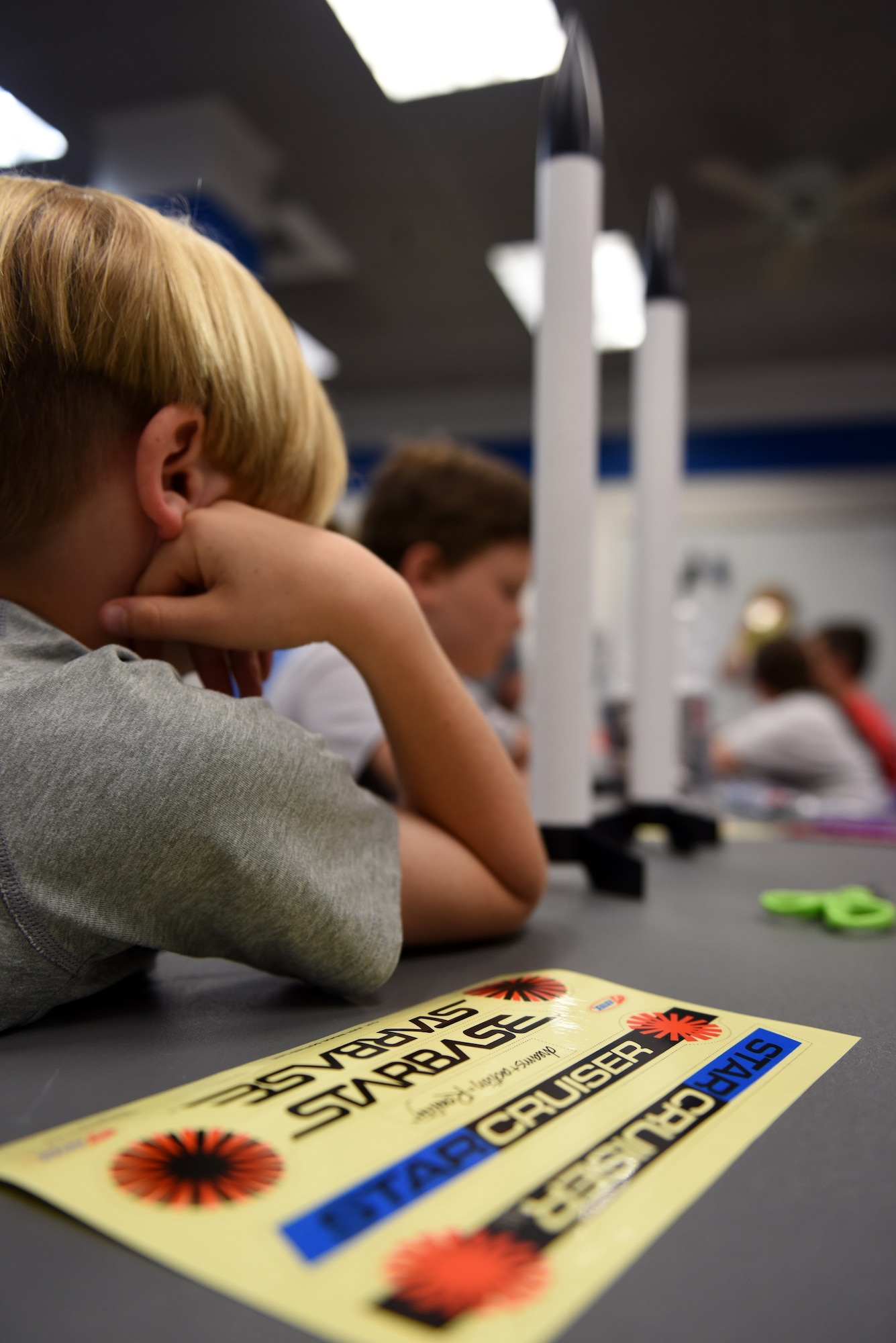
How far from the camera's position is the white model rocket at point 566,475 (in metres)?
0.70

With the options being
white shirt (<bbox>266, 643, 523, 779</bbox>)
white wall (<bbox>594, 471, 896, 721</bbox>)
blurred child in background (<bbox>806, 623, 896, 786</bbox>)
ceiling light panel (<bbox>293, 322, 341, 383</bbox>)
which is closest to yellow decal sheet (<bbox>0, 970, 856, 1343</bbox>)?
white shirt (<bbox>266, 643, 523, 779</bbox>)

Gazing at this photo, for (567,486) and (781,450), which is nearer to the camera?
(567,486)

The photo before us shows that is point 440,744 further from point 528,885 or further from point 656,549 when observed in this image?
point 656,549

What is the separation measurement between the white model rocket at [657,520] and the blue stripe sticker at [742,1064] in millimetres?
584

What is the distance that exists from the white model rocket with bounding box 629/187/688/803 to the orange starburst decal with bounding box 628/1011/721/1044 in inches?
22.4

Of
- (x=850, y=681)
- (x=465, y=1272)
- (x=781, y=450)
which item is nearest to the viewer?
(x=465, y=1272)

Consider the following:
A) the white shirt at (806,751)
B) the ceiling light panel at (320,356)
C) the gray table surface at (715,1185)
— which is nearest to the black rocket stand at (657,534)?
the gray table surface at (715,1185)

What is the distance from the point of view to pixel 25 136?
89 cm

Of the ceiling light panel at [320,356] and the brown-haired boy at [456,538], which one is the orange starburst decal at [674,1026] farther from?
the ceiling light panel at [320,356]

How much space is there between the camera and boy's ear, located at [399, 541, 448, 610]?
1.13m

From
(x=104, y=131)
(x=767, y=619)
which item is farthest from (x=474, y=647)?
(x=767, y=619)

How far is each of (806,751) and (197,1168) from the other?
2.51m

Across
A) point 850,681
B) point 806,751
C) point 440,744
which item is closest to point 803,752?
point 806,751

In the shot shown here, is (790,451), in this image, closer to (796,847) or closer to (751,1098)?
(796,847)
